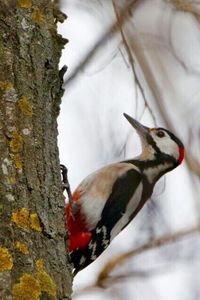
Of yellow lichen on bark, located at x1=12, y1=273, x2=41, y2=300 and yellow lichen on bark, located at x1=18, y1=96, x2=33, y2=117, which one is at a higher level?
yellow lichen on bark, located at x1=18, y1=96, x2=33, y2=117

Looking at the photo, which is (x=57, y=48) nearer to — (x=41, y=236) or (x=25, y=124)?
(x=25, y=124)

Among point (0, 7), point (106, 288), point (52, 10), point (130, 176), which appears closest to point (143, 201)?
point (130, 176)

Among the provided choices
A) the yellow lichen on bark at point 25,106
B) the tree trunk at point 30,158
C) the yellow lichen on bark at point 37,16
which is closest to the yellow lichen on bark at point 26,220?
the tree trunk at point 30,158

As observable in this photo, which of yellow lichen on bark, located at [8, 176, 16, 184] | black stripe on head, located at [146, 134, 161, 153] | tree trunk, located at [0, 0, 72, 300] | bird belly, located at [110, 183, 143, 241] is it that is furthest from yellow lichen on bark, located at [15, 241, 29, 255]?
black stripe on head, located at [146, 134, 161, 153]

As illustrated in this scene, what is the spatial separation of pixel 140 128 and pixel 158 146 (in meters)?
0.21

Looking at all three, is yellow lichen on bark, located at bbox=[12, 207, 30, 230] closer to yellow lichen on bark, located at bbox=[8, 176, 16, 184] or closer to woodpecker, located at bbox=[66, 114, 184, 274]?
yellow lichen on bark, located at bbox=[8, 176, 16, 184]

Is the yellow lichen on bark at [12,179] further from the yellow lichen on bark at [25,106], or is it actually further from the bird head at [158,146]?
the bird head at [158,146]

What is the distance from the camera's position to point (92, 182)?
344 centimetres

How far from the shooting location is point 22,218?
160cm

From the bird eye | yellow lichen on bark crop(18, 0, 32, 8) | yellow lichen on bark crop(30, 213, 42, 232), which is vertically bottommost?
yellow lichen on bark crop(30, 213, 42, 232)

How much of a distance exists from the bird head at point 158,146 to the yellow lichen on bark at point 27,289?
6.65ft

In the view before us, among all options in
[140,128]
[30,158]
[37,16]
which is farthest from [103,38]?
[30,158]

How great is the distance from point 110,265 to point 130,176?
459mm

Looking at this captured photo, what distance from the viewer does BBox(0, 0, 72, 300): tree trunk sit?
60.8 inches
